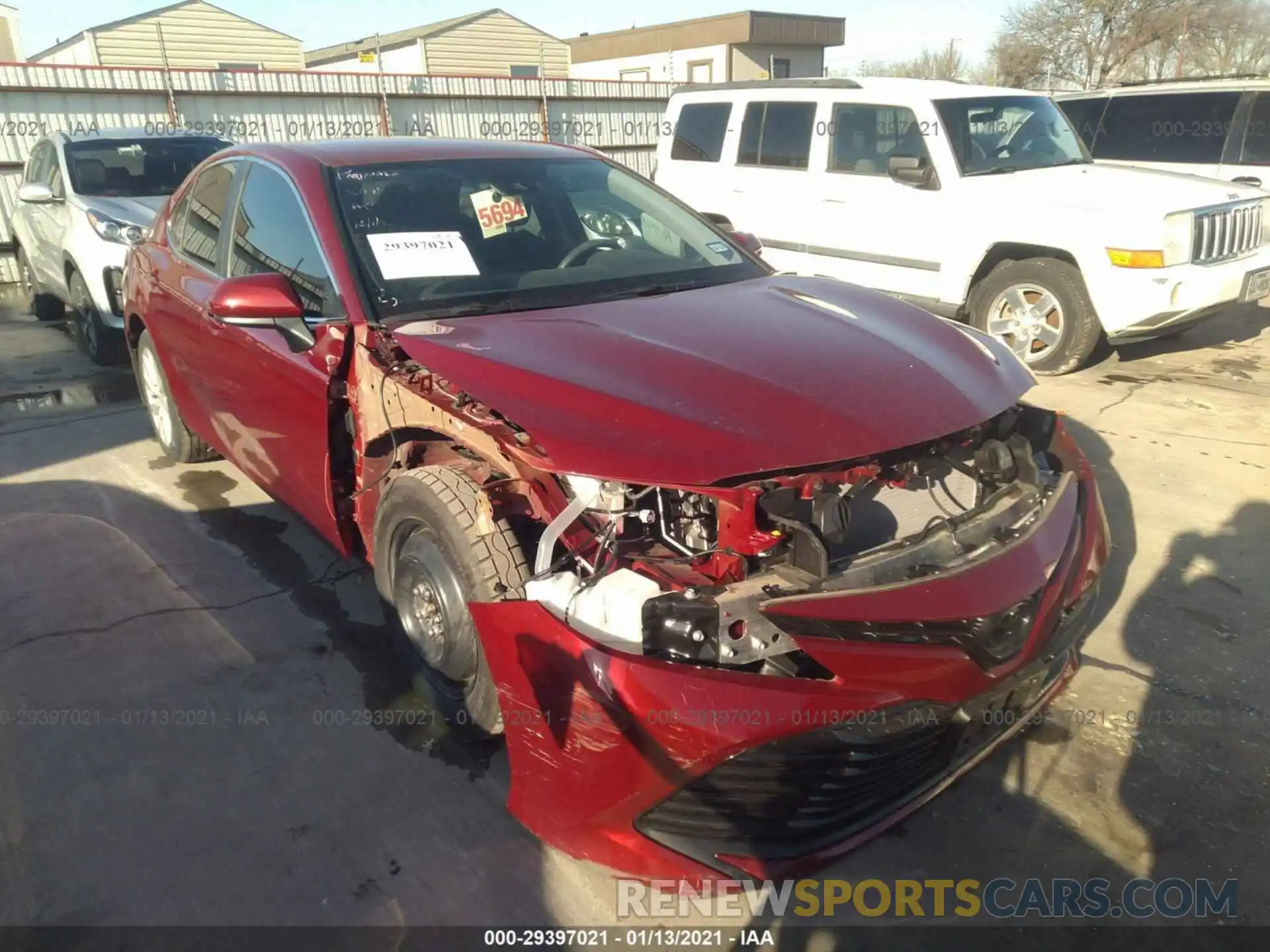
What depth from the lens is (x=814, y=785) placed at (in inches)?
81.9

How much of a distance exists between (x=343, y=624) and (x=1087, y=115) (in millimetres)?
9363

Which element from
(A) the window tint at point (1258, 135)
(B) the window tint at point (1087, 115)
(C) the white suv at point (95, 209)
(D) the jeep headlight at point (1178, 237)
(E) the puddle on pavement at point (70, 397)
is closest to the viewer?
(D) the jeep headlight at point (1178, 237)

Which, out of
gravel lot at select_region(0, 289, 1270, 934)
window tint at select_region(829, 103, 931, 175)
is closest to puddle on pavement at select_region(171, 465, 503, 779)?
gravel lot at select_region(0, 289, 1270, 934)

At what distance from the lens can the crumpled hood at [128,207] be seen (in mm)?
7180

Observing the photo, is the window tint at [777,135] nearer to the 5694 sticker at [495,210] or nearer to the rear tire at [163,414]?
the 5694 sticker at [495,210]

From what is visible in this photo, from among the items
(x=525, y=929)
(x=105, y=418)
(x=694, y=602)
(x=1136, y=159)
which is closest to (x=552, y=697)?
(x=694, y=602)

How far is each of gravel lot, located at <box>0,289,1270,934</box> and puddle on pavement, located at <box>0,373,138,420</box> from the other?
177 cm

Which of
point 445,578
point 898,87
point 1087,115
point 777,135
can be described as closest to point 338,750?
point 445,578

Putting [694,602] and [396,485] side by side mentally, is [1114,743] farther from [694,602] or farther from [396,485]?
[396,485]

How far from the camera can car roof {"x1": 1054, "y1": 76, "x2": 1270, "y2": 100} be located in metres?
8.61

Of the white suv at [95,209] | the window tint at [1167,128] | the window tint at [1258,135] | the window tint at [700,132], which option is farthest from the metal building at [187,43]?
the window tint at [1258,135]

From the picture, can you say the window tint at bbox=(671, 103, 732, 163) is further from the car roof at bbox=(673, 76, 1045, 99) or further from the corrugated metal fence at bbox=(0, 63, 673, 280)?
the corrugated metal fence at bbox=(0, 63, 673, 280)

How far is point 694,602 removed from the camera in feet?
6.63

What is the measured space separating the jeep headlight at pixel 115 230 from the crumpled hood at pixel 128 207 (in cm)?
4
